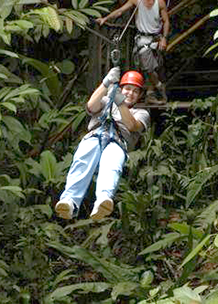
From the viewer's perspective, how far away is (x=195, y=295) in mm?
3492

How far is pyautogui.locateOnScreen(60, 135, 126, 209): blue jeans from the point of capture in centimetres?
561

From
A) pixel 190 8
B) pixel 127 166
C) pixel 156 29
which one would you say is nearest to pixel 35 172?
pixel 127 166

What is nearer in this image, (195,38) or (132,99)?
(132,99)

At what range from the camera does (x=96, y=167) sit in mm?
6047

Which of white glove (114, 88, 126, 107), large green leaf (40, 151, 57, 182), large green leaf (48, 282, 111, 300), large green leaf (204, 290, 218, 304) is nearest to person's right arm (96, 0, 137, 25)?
large green leaf (40, 151, 57, 182)

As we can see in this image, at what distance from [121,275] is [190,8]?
5050 mm

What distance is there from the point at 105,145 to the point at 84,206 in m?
2.27

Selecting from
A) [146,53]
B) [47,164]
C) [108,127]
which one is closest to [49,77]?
[47,164]

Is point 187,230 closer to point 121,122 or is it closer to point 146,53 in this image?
point 121,122

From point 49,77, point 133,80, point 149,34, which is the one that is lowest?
point 49,77

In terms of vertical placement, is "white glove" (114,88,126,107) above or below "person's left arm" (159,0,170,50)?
below

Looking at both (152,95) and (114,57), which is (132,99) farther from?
(152,95)

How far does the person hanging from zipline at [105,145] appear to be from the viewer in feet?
18.3

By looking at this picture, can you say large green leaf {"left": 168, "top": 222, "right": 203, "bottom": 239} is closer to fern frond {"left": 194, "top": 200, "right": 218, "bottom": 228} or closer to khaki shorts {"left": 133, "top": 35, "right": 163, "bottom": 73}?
fern frond {"left": 194, "top": 200, "right": 218, "bottom": 228}
